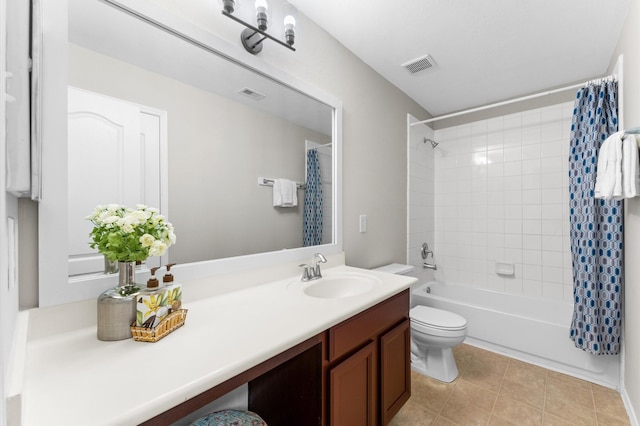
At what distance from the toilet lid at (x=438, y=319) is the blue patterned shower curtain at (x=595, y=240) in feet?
2.68

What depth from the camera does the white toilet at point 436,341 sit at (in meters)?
1.87

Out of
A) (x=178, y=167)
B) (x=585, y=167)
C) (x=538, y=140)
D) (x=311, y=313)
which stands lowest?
(x=311, y=313)

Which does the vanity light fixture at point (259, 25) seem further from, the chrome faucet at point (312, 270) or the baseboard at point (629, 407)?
the baseboard at point (629, 407)

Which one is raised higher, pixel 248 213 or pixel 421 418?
pixel 248 213

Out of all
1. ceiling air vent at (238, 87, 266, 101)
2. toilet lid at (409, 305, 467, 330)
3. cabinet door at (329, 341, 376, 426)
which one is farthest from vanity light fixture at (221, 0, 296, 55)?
toilet lid at (409, 305, 467, 330)

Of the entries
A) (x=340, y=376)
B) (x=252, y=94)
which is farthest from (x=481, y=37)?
(x=340, y=376)

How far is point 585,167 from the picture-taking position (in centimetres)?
190

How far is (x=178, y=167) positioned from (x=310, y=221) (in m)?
0.81

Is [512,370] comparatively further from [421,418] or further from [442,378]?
[421,418]

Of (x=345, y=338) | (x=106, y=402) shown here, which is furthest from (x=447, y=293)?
(x=106, y=402)

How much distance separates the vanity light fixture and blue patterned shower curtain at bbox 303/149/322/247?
601 mm

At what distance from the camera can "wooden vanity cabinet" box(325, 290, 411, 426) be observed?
3.34 feet

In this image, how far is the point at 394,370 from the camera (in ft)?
4.49

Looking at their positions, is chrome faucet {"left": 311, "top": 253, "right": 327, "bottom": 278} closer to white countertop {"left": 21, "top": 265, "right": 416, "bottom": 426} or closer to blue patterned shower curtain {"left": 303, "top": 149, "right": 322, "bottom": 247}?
blue patterned shower curtain {"left": 303, "top": 149, "right": 322, "bottom": 247}
